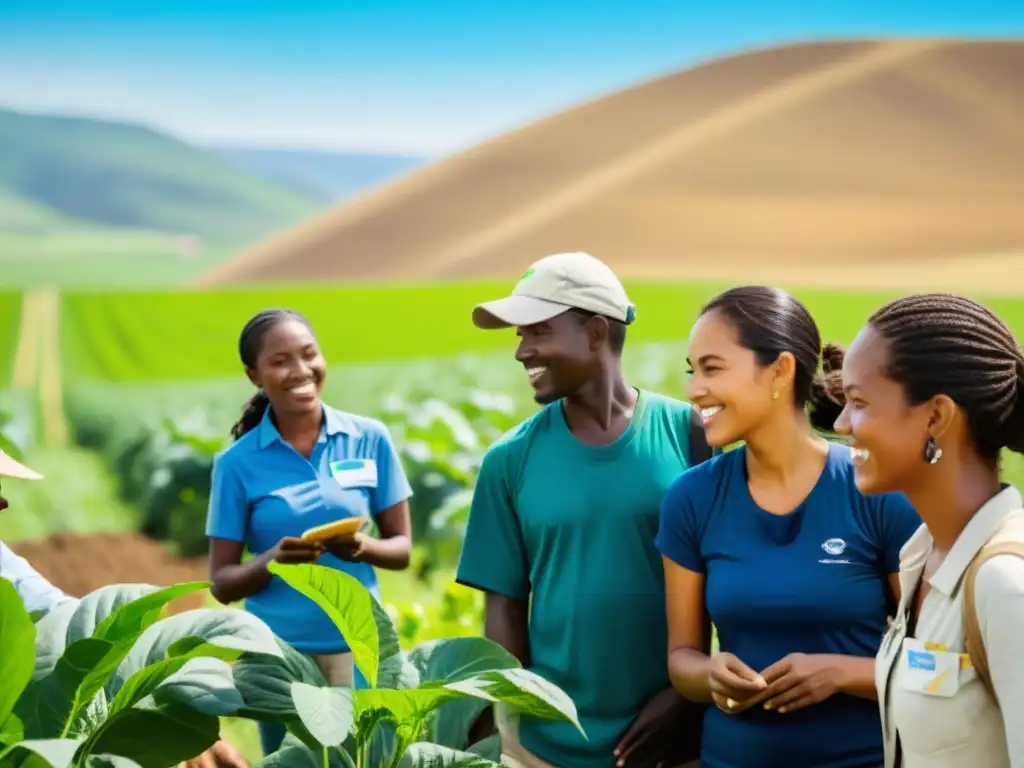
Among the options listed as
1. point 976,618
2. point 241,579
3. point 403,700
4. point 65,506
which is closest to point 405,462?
point 65,506

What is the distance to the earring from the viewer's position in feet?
5.59

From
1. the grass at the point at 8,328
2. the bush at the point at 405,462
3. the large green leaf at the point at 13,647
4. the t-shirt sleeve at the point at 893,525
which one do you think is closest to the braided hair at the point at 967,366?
the t-shirt sleeve at the point at 893,525

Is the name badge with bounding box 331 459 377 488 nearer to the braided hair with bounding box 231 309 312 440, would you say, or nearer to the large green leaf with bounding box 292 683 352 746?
the braided hair with bounding box 231 309 312 440

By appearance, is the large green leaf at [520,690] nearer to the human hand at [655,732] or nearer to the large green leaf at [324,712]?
the large green leaf at [324,712]

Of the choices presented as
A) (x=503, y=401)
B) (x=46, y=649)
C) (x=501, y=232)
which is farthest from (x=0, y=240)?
(x=46, y=649)

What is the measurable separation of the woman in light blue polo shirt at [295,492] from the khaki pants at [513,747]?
1.80 feet

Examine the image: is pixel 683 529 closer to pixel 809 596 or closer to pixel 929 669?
pixel 809 596

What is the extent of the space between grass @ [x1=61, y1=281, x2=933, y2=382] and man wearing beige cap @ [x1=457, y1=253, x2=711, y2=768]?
28.5 ft

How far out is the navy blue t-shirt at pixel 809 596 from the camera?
2.12 metres

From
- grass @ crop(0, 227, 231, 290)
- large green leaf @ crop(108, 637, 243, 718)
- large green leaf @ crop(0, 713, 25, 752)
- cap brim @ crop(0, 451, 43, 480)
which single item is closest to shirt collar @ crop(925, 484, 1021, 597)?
large green leaf @ crop(108, 637, 243, 718)

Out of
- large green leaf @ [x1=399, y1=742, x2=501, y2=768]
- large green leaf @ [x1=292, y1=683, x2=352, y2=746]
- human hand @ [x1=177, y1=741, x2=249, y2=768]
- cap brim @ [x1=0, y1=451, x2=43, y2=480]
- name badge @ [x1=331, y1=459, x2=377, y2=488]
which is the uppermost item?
cap brim @ [x1=0, y1=451, x2=43, y2=480]

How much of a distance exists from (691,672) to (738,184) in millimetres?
16218

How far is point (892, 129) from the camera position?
1759 cm

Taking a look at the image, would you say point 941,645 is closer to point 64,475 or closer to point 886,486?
point 886,486
